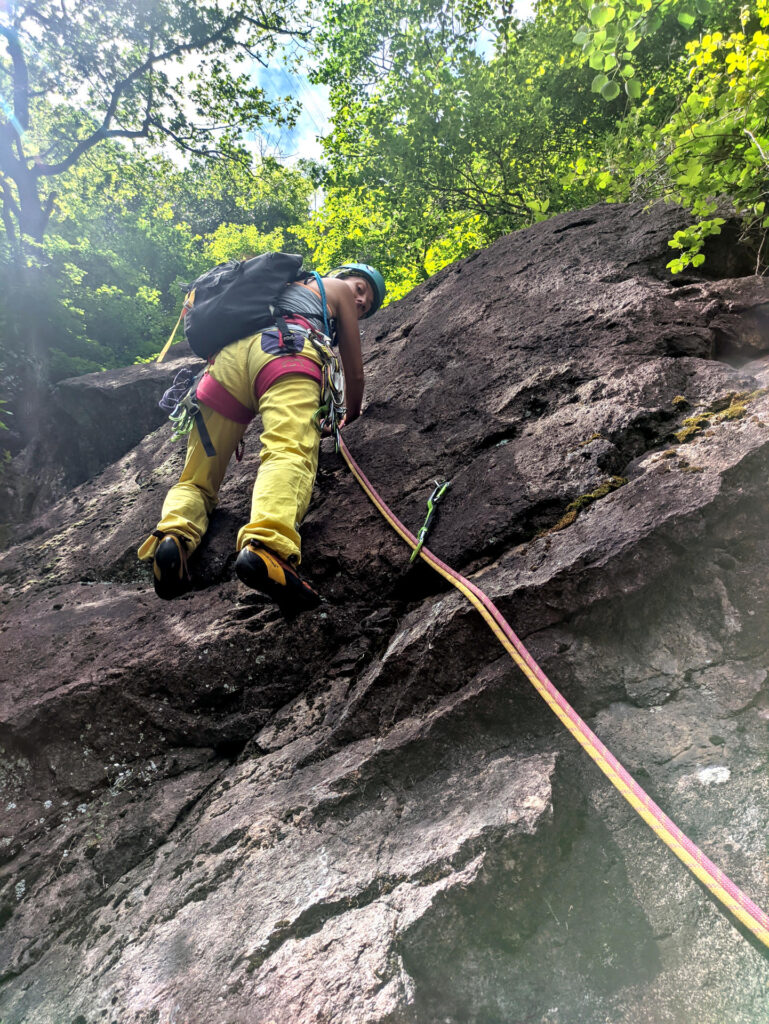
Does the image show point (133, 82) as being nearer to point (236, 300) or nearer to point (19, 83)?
point (19, 83)

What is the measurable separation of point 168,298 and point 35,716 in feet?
67.2

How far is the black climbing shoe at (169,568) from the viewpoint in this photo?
2.68 metres

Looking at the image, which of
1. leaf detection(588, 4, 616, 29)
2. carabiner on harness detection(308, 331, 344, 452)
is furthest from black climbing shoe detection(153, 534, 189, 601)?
leaf detection(588, 4, 616, 29)

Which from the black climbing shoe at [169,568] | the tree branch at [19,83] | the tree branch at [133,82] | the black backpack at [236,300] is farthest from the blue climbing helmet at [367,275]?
the tree branch at [19,83]

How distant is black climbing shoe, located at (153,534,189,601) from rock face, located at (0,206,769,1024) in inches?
4.6

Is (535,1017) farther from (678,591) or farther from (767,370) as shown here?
(767,370)

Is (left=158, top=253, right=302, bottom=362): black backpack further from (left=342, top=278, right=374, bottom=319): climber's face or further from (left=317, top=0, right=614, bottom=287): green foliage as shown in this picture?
(left=317, top=0, right=614, bottom=287): green foliage

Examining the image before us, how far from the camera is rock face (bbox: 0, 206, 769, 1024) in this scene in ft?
4.13

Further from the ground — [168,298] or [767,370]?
[168,298]

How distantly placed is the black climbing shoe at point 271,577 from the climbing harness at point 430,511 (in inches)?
21.1

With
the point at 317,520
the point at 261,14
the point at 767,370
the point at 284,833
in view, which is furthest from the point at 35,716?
the point at 261,14

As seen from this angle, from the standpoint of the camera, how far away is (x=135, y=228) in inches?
798

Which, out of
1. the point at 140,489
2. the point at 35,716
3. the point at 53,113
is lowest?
the point at 35,716

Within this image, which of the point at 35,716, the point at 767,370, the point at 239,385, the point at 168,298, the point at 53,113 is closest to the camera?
the point at 35,716
